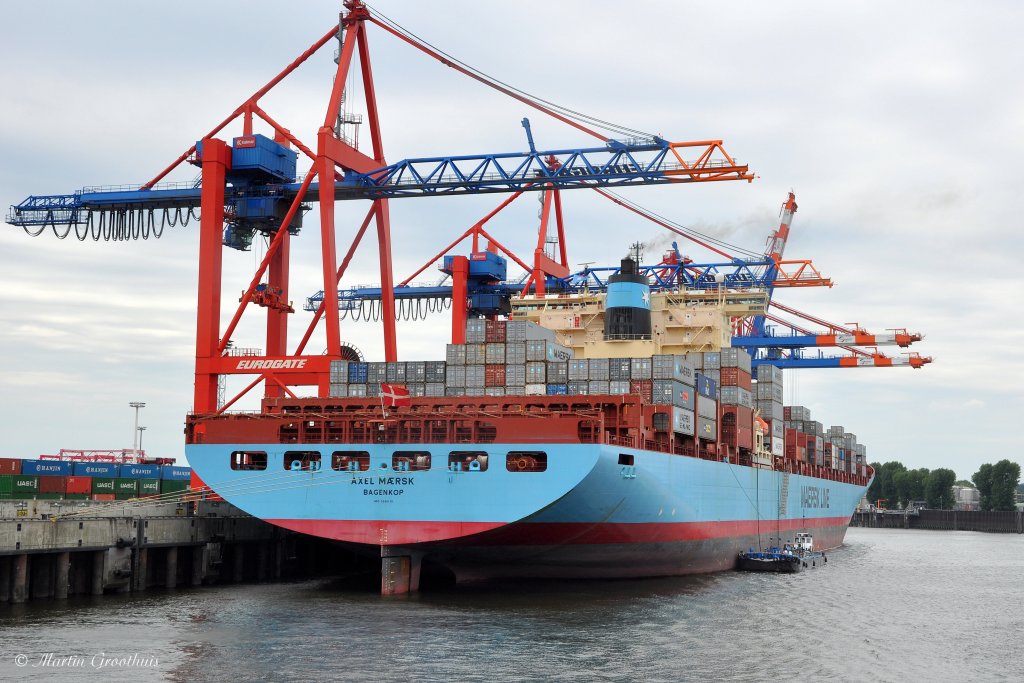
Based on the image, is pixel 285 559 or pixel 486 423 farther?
pixel 285 559

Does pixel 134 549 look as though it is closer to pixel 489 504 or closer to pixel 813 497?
pixel 489 504

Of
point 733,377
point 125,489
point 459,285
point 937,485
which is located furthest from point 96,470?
point 937,485

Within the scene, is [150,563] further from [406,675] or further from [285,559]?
[406,675]

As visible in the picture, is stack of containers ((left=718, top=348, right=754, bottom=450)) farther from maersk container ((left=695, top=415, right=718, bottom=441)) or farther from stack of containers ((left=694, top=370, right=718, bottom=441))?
maersk container ((left=695, top=415, right=718, bottom=441))

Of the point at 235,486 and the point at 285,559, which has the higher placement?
the point at 235,486

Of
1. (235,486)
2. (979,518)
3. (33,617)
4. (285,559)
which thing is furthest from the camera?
(979,518)

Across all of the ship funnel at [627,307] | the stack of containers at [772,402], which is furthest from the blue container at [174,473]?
the stack of containers at [772,402]

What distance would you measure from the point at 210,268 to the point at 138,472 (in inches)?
455

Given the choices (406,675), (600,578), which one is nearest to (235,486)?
(600,578)

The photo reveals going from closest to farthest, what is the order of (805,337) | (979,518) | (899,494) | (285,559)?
(285,559), (805,337), (979,518), (899,494)

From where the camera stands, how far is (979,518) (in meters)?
121

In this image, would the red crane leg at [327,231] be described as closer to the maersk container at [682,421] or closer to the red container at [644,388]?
the red container at [644,388]

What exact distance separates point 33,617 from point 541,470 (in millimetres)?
14225

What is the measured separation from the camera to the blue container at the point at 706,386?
4197 cm
